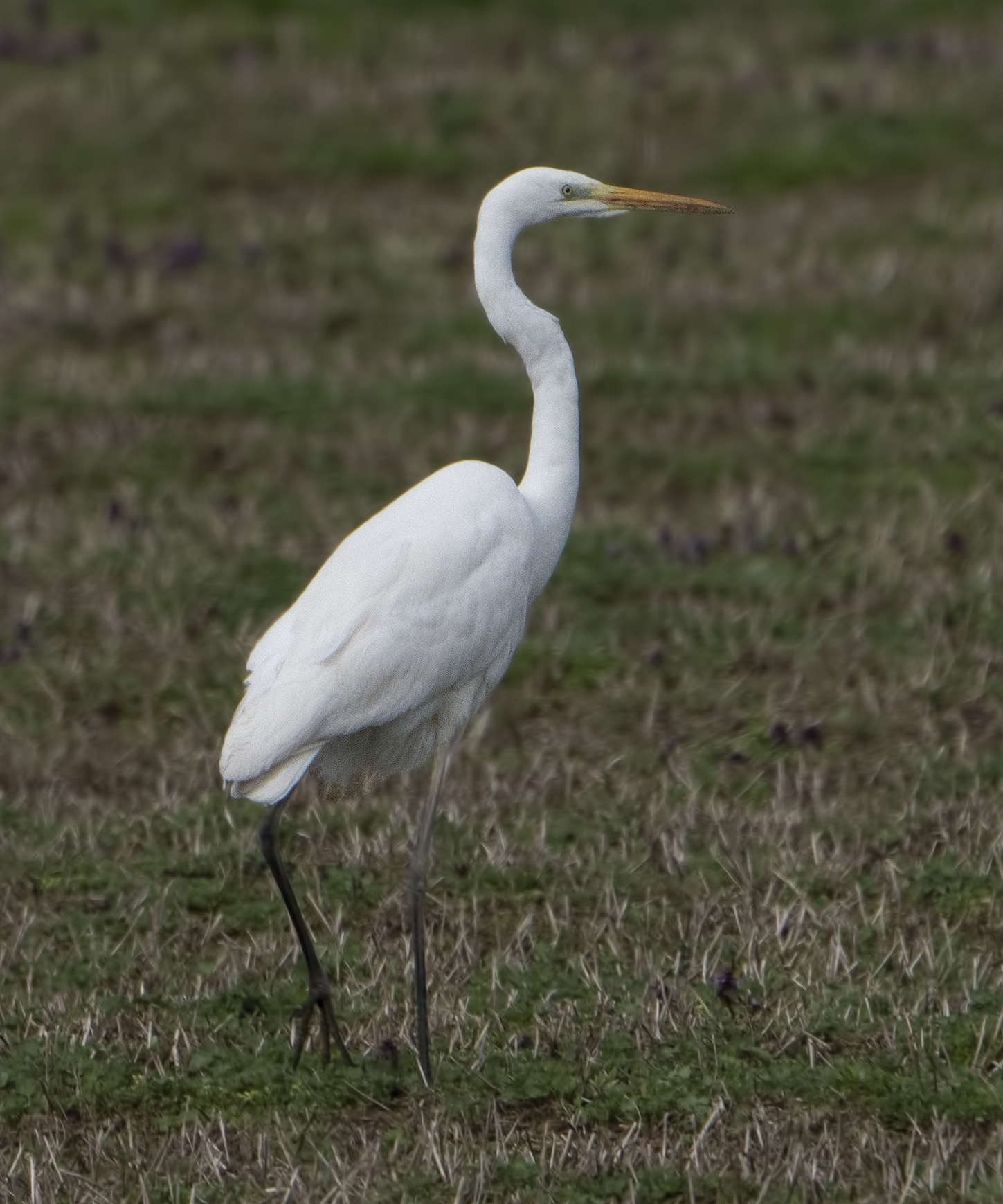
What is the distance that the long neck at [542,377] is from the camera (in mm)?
4719

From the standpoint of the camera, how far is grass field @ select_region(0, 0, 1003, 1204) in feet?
13.5

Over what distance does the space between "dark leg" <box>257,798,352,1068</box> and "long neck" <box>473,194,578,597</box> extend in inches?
32.3

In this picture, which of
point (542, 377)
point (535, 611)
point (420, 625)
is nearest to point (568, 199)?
point (542, 377)

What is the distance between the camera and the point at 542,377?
4746 mm

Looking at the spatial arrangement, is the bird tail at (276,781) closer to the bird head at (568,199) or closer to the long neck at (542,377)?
the long neck at (542,377)

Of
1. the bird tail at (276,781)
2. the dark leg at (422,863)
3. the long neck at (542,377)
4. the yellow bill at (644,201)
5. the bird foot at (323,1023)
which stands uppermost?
the yellow bill at (644,201)

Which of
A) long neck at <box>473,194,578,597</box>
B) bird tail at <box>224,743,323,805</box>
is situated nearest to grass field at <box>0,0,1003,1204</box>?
bird tail at <box>224,743,323,805</box>

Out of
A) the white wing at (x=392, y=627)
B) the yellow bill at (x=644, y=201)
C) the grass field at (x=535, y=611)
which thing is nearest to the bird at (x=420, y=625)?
the white wing at (x=392, y=627)

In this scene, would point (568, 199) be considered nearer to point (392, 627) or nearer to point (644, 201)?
point (644, 201)

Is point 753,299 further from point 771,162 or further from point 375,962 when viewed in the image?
point 375,962

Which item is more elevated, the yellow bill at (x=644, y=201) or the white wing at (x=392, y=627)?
the yellow bill at (x=644, y=201)

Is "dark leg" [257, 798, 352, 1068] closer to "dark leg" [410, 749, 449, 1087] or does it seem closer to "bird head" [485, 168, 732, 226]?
"dark leg" [410, 749, 449, 1087]

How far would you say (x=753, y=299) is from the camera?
34.3 feet

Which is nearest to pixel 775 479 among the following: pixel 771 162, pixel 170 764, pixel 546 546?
pixel 170 764
